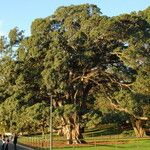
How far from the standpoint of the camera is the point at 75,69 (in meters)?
62.3

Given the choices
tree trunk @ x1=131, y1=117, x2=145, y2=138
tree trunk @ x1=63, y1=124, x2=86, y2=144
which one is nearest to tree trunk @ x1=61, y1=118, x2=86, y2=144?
tree trunk @ x1=63, y1=124, x2=86, y2=144

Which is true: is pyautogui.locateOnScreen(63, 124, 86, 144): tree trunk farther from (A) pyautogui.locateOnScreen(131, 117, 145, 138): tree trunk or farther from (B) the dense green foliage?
(A) pyautogui.locateOnScreen(131, 117, 145, 138): tree trunk

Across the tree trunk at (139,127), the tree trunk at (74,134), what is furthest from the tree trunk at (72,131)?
the tree trunk at (139,127)

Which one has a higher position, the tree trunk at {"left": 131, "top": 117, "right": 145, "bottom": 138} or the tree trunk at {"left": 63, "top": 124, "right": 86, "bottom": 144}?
the tree trunk at {"left": 131, "top": 117, "right": 145, "bottom": 138}

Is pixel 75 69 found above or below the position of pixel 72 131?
above

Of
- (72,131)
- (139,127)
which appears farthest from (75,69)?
(139,127)

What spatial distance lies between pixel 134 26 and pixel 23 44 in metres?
13.9

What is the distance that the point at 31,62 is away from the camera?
2450 inches

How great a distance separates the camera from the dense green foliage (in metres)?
57.2

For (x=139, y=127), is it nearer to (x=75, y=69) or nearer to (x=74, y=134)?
(x=74, y=134)

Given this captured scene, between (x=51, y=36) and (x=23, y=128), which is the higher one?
(x=51, y=36)

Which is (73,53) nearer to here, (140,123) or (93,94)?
(93,94)

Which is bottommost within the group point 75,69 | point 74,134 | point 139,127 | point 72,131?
point 74,134

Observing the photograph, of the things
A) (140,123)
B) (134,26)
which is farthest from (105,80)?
(140,123)
